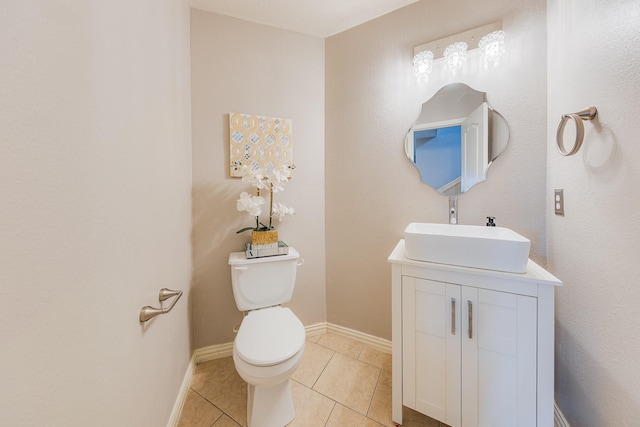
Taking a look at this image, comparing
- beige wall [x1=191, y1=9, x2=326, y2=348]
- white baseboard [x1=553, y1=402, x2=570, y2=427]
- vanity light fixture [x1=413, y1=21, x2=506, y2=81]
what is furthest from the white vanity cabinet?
vanity light fixture [x1=413, y1=21, x2=506, y2=81]

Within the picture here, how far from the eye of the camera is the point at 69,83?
555 mm

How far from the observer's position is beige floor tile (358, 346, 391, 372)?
1660 mm

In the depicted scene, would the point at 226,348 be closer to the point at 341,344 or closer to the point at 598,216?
the point at 341,344

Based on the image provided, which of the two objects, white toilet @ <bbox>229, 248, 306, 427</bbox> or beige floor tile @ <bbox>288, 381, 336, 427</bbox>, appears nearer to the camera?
white toilet @ <bbox>229, 248, 306, 427</bbox>

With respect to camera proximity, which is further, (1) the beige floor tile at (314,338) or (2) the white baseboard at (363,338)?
(1) the beige floor tile at (314,338)

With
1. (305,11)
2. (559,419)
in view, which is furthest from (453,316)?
(305,11)

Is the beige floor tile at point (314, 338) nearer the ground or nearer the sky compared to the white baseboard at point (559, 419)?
nearer the ground

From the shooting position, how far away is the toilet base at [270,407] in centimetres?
120

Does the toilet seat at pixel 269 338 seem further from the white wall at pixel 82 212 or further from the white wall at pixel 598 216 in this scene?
the white wall at pixel 598 216

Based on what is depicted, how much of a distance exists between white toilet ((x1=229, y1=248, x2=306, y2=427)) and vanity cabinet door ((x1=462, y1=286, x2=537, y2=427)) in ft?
2.62

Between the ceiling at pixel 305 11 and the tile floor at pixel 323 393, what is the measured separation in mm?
2459

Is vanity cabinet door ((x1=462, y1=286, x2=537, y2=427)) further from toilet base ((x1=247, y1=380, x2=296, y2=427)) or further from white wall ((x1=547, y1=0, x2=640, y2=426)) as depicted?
toilet base ((x1=247, y1=380, x2=296, y2=427))

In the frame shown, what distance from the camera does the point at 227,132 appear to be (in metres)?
1.70

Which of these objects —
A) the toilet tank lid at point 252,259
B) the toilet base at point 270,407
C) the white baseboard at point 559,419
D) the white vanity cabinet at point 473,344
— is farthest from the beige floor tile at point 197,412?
the white baseboard at point 559,419
